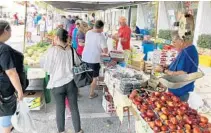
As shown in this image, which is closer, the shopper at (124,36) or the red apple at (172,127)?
the red apple at (172,127)

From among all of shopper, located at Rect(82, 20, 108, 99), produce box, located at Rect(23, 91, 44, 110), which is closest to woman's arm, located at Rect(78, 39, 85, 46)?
shopper, located at Rect(82, 20, 108, 99)

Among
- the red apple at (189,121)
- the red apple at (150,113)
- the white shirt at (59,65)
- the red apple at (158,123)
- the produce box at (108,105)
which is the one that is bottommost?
the produce box at (108,105)

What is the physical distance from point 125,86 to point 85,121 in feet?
4.45

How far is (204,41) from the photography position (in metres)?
10.4

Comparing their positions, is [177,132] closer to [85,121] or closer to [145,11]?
[85,121]

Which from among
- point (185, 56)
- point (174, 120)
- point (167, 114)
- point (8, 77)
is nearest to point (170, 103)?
point (167, 114)

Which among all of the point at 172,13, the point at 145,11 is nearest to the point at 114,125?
the point at 172,13

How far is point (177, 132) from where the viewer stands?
194cm

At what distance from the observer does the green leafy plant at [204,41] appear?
10117mm

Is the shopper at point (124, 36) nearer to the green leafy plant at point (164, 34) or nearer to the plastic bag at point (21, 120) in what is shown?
the plastic bag at point (21, 120)

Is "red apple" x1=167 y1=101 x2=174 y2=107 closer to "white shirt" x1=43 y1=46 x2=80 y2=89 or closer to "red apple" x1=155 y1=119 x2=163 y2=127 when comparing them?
"red apple" x1=155 y1=119 x2=163 y2=127

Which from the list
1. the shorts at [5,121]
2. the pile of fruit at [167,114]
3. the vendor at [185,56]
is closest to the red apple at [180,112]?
the pile of fruit at [167,114]

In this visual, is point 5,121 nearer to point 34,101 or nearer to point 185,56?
point 34,101

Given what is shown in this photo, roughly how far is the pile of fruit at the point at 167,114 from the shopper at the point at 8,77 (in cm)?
127
